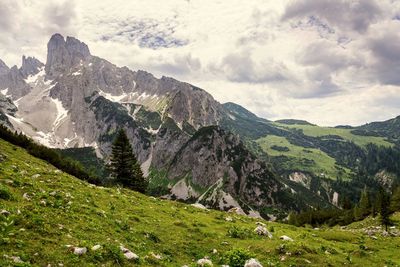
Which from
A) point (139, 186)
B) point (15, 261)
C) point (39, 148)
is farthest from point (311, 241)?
point (39, 148)

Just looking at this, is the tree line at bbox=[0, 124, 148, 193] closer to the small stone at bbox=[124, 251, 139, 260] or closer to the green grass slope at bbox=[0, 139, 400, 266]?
the green grass slope at bbox=[0, 139, 400, 266]

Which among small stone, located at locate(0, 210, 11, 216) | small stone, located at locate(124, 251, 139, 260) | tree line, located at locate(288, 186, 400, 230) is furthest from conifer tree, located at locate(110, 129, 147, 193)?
small stone, located at locate(124, 251, 139, 260)

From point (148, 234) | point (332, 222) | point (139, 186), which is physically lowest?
point (332, 222)

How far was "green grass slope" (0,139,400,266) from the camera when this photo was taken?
1838 cm

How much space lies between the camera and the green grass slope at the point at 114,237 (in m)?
18.4

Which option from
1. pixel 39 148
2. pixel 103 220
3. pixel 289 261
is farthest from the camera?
pixel 39 148

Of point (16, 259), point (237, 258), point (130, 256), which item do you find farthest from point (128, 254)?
point (237, 258)

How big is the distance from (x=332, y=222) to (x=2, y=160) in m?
135

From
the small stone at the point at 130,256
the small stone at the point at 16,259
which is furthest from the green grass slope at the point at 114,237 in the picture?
the small stone at the point at 130,256

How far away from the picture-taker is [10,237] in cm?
1817

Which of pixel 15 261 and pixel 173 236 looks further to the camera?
pixel 173 236

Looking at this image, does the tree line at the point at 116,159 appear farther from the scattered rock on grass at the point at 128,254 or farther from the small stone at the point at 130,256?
the small stone at the point at 130,256

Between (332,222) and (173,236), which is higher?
(173,236)

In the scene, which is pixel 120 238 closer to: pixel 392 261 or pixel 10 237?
pixel 10 237
